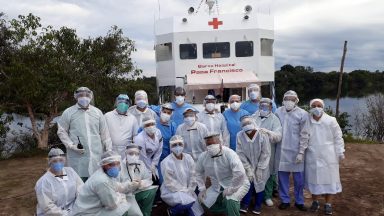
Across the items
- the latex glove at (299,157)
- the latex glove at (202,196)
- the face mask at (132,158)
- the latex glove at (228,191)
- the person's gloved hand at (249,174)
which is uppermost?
the face mask at (132,158)

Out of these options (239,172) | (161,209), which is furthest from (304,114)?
(161,209)

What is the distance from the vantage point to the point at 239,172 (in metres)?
4.49

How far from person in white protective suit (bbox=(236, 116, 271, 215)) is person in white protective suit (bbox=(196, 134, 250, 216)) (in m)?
0.50

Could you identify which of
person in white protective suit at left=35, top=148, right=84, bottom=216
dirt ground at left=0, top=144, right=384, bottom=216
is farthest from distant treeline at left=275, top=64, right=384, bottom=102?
person in white protective suit at left=35, top=148, right=84, bottom=216

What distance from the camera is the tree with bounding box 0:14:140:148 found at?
965 centimetres

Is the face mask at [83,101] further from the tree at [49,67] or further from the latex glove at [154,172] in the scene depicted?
the tree at [49,67]

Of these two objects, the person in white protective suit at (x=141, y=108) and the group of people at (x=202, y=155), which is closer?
the group of people at (x=202, y=155)

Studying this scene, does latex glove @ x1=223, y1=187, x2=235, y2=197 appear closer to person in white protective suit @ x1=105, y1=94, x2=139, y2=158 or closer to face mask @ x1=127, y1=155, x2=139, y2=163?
face mask @ x1=127, y1=155, x2=139, y2=163

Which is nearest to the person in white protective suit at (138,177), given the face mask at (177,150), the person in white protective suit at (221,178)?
the face mask at (177,150)

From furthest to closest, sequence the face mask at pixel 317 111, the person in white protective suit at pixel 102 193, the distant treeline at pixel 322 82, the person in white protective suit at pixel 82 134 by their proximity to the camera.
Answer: the distant treeline at pixel 322 82 < the face mask at pixel 317 111 < the person in white protective suit at pixel 82 134 < the person in white protective suit at pixel 102 193

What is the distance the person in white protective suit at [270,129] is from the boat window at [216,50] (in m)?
5.52

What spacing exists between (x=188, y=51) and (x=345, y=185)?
19.1 feet

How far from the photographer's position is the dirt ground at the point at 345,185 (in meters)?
5.47

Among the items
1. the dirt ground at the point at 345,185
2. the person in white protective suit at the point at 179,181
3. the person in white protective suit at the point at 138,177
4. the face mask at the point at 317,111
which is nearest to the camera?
the person in white protective suit at the point at 138,177
